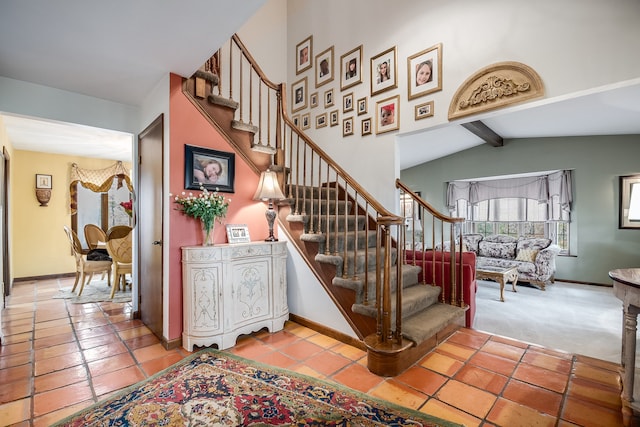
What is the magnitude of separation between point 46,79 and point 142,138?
35.6 inches

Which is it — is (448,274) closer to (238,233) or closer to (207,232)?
(238,233)

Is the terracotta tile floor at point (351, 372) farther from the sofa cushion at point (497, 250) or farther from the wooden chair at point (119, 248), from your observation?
the sofa cushion at point (497, 250)

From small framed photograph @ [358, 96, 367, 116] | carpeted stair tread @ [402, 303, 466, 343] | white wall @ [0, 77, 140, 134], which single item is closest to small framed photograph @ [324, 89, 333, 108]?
small framed photograph @ [358, 96, 367, 116]

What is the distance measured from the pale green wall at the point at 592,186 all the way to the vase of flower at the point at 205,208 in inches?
258

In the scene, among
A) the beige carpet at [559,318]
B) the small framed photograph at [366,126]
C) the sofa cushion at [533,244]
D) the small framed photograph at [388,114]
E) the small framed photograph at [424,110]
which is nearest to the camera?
the beige carpet at [559,318]

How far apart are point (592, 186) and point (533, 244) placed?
1558 millimetres

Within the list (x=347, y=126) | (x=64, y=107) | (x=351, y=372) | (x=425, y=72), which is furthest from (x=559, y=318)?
(x=64, y=107)

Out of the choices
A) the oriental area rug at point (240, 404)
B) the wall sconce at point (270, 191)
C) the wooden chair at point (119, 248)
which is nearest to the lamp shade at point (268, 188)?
the wall sconce at point (270, 191)

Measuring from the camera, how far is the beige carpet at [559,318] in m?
2.86

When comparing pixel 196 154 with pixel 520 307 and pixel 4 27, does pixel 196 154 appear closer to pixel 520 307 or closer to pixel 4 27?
pixel 4 27

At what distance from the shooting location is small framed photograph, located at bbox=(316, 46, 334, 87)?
14.5ft

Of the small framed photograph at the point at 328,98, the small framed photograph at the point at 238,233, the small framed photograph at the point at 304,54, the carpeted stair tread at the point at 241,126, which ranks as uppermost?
the small framed photograph at the point at 304,54

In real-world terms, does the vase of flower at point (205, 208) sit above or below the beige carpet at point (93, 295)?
above

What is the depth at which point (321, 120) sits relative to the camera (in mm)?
4570
